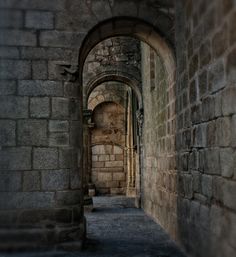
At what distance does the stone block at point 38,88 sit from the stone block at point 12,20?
70cm

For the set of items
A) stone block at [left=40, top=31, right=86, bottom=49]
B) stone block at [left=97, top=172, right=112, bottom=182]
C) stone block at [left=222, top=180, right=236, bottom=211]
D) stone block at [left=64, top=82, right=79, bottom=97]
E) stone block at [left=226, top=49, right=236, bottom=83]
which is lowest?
stone block at [left=97, top=172, right=112, bottom=182]

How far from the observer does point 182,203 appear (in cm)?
442

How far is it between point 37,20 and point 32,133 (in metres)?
1.37

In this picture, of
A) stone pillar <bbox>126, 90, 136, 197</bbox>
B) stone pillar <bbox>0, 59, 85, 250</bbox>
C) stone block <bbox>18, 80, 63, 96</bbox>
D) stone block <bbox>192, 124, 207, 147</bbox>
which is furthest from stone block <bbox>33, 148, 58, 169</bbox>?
stone pillar <bbox>126, 90, 136, 197</bbox>

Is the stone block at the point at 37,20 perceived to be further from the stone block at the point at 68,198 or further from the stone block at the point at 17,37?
the stone block at the point at 68,198

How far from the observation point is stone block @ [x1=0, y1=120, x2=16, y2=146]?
175 inches

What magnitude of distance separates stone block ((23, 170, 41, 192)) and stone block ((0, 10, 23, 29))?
5.82 ft

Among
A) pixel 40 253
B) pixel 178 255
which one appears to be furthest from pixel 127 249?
pixel 40 253

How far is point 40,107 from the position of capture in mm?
4539

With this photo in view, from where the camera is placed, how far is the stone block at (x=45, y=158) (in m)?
4.46

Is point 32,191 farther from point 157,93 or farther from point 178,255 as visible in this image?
point 157,93

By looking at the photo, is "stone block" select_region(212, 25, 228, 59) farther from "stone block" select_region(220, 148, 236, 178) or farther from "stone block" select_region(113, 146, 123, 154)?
"stone block" select_region(113, 146, 123, 154)

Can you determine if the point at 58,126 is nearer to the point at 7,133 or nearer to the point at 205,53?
the point at 7,133

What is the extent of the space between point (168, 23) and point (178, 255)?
111 inches
